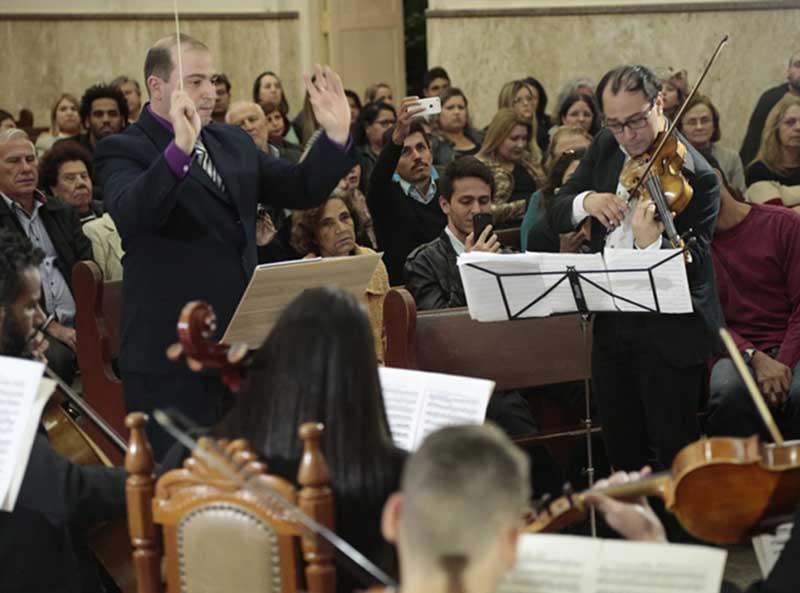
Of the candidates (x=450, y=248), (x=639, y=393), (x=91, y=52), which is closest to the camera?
(x=639, y=393)

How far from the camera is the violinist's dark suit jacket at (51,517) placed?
2.75 m

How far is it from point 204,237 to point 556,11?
21.8 ft

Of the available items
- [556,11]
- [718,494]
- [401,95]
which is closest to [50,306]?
[718,494]

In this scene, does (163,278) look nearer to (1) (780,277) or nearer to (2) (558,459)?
(2) (558,459)

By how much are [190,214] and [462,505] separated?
92.7 inches

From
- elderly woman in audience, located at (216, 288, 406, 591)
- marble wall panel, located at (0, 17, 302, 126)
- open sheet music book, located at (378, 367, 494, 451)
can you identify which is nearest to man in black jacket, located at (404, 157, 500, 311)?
open sheet music book, located at (378, 367, 494, 451)

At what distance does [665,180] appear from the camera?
13.4 feet

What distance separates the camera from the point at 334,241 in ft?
17.3

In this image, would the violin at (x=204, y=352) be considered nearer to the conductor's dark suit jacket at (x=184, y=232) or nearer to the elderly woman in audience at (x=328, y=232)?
the conductor's dark suit jacket at (x=184, y=232)

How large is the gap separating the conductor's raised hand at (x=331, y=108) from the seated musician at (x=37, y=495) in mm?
1114

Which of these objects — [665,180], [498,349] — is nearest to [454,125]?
[498,349]

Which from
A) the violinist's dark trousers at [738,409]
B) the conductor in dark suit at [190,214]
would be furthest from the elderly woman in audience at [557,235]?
the conductor in dark suit at [190,214]

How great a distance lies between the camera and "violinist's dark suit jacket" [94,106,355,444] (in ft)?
12.9

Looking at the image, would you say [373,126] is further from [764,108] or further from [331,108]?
[331,108]
